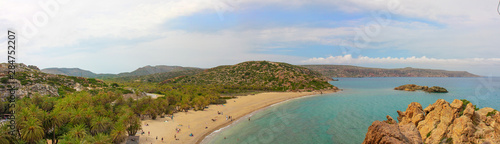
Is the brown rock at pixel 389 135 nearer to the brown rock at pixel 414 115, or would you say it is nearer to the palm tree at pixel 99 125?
the brown rock at pixel 414 115

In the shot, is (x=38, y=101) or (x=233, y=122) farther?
(x=233, y=122)

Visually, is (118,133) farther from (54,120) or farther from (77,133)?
(54,120)

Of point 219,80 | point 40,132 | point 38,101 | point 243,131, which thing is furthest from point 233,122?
point 219,80

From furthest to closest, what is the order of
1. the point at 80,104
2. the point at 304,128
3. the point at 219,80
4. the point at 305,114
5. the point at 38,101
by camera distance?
1. the point at 219,80
2. the point at 305,114
3. the point at 304,128
4. the point at 38,101
5. the point at 80,104

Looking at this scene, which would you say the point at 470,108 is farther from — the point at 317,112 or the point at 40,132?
the point at 40,132

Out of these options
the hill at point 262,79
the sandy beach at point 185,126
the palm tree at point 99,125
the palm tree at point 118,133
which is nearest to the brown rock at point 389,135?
the sandy beach at point 185,126

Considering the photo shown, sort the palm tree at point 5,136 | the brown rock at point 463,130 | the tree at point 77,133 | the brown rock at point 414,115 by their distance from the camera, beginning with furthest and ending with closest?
the brown rock at point 414,115
the tree at point 77,133
the brown rock at point 463,130
the palm tree at point 5,136

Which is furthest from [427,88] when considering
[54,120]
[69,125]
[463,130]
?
[54,120]

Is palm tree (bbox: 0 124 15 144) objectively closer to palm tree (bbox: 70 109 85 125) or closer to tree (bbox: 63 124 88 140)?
tree (bbox: 63 124 88 140)
